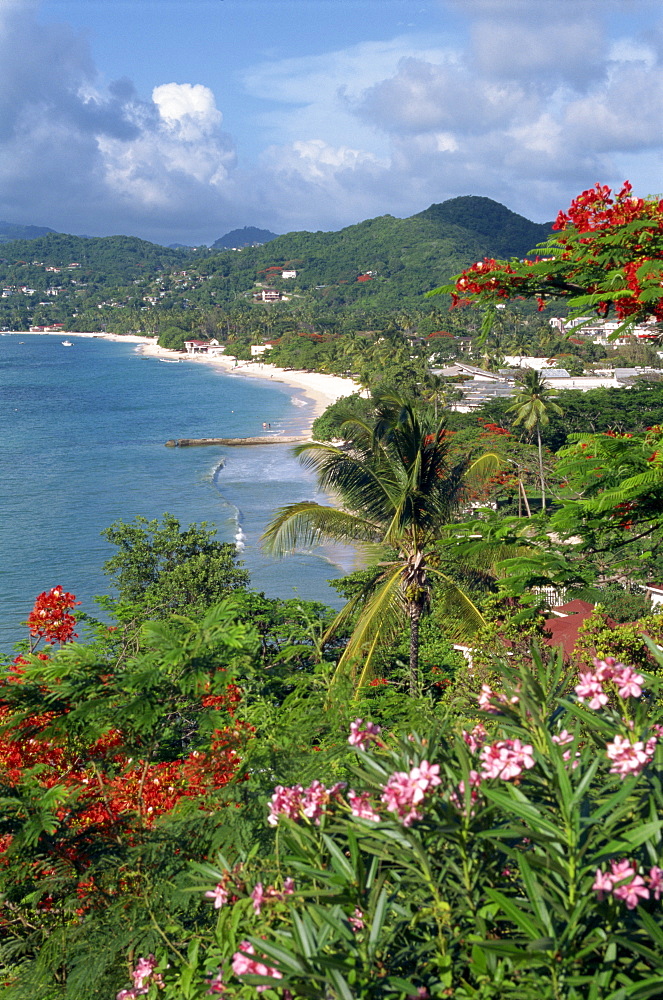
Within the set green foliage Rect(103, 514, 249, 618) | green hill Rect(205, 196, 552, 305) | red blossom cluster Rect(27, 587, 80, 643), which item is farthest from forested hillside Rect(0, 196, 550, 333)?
red blossom cluster Rect(27, 587, 80, 643)

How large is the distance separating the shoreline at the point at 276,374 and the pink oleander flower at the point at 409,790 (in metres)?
47.9

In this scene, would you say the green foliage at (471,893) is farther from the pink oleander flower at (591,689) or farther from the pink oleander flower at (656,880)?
the pink oleander flower at (591,689)

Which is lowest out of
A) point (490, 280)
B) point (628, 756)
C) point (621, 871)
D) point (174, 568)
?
point (174, 568)

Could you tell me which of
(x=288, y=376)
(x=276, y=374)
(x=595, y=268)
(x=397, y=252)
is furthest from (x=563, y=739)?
(x=397, y=252)

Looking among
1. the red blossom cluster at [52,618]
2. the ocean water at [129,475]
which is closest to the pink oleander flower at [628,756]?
the red blossom cluster at [52,618]

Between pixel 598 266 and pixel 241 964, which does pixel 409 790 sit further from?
pixel 598 266

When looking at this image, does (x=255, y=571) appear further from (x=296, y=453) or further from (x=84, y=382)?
(x=84, y=382)

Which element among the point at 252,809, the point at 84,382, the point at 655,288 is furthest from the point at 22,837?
the point at 84,382

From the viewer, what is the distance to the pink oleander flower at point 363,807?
7.16 ft

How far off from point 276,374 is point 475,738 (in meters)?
86.8

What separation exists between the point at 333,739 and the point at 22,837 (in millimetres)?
1775

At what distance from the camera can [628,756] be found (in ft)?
7.03

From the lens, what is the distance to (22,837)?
124 inches

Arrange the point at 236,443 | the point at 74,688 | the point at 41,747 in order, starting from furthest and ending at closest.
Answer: the point at 236,443
the point at 41,747
the point at 74,688
